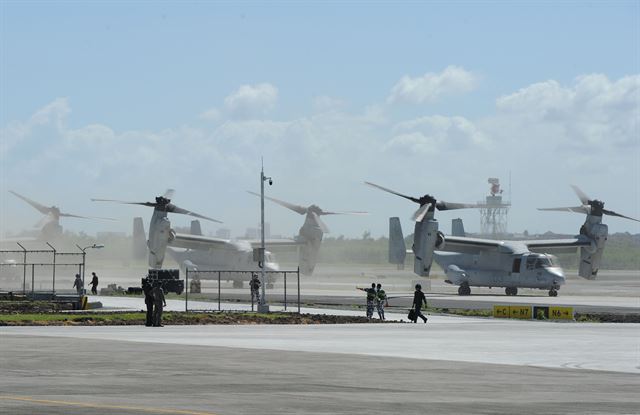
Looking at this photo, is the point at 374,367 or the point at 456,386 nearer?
the point at 456,386

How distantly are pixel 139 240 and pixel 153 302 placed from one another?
270 ft

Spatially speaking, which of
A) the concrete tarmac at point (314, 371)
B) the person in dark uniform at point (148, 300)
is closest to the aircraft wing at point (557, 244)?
the concrete tarmac at point (314, 371)

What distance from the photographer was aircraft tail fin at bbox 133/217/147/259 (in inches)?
4719

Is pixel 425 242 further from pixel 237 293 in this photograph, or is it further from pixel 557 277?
pixel 237 293

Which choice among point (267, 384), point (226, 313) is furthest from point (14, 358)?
point (226, 313)

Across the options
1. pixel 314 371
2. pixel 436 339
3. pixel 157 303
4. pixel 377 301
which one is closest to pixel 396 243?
pixel 377 301

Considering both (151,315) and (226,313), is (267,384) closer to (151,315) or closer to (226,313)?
(151,315)

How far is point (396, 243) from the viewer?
9944 centimetres

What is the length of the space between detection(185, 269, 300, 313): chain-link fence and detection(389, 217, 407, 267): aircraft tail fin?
850cm

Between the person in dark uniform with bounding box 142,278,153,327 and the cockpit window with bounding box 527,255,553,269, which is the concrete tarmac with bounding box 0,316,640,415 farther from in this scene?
the cockpit window with bounding box 527,255,553,269

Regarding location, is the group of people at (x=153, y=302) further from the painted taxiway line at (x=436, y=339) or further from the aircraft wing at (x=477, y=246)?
the aircraft wing at (x=477, y=246)

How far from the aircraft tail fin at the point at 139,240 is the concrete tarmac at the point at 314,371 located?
82635 mm

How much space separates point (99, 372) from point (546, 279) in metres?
63.5

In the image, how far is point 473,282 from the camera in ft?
288
